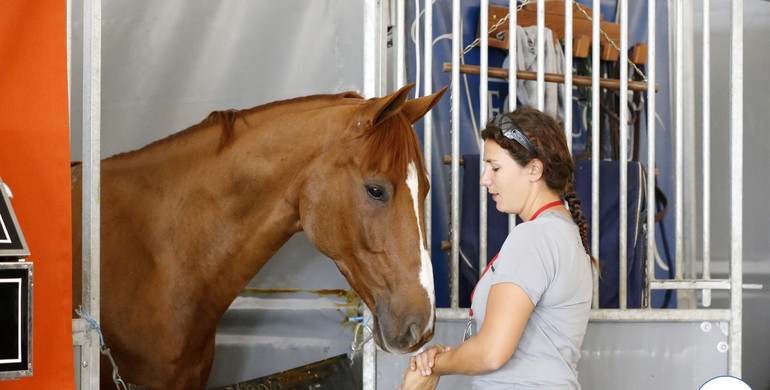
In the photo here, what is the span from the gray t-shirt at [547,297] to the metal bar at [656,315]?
691 millimetres

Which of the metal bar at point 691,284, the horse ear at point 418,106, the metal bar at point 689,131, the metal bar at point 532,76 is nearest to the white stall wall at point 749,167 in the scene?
the metal bar at point 689,131

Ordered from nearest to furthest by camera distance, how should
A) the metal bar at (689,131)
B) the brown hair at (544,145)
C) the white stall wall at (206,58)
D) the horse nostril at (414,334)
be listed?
the brown hair at (544,145)
the horse nostril at (414,334)
the white stall wall at (206,58)
the metal bar at (689,131)

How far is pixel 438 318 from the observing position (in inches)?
69.1

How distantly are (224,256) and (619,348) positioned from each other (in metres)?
1.15

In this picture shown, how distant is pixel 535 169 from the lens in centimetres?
118

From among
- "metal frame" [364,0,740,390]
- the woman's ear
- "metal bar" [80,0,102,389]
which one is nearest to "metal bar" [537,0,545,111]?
"metal frame" [364,0,740,390]

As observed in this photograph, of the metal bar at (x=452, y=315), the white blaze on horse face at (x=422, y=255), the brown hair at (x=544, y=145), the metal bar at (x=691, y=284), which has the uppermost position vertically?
the brown hair at (x=544, y=145)

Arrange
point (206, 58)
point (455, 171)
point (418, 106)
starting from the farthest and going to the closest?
point (206, 58), point (455, 171), point (418, 106)

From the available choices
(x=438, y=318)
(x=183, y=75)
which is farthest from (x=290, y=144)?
(x=183, y=75)

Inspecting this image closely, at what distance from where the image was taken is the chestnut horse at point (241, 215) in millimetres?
1552

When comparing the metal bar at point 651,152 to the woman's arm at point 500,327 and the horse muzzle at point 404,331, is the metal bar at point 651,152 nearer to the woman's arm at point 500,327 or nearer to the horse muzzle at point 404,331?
the horse muzzle at point 404,331

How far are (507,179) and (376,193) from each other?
426mm

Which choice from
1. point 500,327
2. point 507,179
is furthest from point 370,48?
point 500,327

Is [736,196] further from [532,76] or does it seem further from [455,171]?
[455,171]
